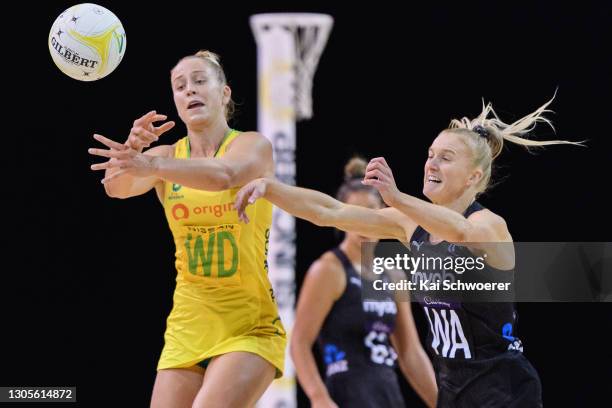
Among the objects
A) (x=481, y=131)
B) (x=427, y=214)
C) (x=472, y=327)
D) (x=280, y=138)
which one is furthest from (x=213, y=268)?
(x=280, y=138)

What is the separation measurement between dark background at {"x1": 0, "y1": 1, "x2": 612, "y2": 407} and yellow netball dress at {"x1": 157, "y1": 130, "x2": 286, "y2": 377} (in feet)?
8.33

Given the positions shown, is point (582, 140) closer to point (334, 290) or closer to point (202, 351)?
point (334, 290)

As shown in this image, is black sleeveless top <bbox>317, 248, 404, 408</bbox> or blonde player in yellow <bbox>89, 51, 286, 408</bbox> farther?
black sleeveless top <bbox>317, 248, 404, 408</bbox>

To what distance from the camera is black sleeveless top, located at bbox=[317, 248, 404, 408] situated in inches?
200

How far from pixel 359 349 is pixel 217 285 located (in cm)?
146

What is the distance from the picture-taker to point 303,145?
7.09 m

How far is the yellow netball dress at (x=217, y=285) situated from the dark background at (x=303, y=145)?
99.9 inches

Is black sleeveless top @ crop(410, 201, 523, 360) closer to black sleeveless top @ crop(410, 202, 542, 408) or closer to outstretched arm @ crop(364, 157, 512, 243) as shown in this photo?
black sleeveless top @ crop(410, 202, 542, 408)

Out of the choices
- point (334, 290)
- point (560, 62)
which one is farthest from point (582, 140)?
point (334, 290)

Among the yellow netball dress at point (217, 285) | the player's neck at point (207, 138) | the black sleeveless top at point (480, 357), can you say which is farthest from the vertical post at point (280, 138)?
the black sleeveless top at point (480, 357)

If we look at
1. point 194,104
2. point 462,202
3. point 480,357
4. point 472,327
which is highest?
point 194,104

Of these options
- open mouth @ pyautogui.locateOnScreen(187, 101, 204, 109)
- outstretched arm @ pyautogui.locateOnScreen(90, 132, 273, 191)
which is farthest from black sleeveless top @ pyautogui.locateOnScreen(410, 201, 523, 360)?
open mouth @ pyautogui.locateOnScreen(187, 101, 204, 109)

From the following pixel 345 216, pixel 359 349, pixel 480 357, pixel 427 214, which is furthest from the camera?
pixel 359 349

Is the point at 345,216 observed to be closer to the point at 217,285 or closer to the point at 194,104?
the point at 217,285
